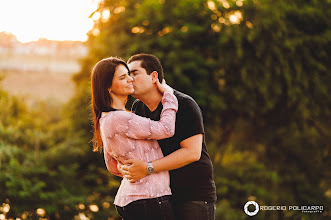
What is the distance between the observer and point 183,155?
2.54m

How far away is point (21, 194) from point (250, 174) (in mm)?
5513

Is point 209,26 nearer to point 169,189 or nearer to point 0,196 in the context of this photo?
point 0,196

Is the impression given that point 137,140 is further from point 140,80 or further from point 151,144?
point 140,80

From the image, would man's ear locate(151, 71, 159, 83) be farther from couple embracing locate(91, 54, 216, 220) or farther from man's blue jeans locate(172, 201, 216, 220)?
man's blue jeans locate(172, 201, 216, 220)

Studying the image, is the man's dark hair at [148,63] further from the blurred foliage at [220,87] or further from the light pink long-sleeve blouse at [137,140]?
the blurred foliage at [220,87]

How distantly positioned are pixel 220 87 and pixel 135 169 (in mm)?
6702

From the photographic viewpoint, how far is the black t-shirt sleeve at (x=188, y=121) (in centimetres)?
260

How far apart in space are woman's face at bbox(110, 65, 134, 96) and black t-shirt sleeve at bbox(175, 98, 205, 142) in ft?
1.26

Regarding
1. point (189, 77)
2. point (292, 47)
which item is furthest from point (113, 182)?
point (292, 47)

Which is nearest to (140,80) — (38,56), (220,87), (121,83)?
(121,83)

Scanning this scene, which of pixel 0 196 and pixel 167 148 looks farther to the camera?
pixel 0 196

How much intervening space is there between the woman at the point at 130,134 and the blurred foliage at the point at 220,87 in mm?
5225

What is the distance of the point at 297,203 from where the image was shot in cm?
938

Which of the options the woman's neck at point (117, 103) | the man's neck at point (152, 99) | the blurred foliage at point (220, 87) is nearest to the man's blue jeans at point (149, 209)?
the woman's neck at point (117, 103)
